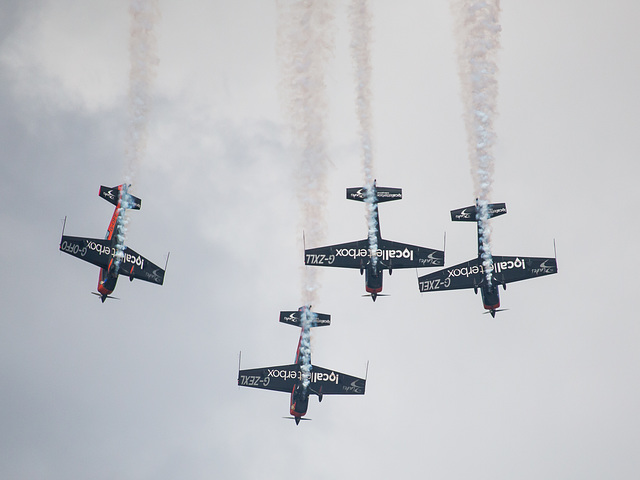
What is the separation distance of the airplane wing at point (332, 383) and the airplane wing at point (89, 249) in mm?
14286

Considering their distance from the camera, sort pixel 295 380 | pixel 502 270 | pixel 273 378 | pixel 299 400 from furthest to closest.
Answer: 1. pixel 273 378
2. pixel 295 380
3. pixel 299 400
4. pixel 502 270

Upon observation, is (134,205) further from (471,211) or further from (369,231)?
(471,211)

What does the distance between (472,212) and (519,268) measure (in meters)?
4.72

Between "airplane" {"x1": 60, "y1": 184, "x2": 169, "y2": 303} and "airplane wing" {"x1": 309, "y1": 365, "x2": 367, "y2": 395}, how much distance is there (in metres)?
12.5

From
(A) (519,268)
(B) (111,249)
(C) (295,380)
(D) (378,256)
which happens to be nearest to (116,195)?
(B) (111,249)

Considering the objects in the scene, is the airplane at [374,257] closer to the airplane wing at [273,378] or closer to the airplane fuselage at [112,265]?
the airplane wing at [273,378]

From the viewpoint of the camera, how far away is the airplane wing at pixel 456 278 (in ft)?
222

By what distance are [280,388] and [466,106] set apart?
68.2 feet

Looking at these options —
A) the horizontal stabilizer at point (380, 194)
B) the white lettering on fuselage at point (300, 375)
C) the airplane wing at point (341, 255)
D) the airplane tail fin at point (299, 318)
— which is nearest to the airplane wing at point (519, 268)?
the horizontal stabilizer at point (380, 194)

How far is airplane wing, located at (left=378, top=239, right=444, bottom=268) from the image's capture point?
68.1 metres

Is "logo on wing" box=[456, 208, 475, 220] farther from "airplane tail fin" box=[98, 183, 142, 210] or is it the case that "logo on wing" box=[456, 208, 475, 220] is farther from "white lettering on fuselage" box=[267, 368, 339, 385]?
"airplane tail fin" box=[98, 183, 142, 210]

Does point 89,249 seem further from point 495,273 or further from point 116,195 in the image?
point 495,273

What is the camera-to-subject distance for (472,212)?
65938 mm

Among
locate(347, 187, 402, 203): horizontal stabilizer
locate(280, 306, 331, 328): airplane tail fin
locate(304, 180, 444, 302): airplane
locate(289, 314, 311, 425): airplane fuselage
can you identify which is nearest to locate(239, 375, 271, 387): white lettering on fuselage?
locate(289, 314, 311, 425): airplane fuselage
